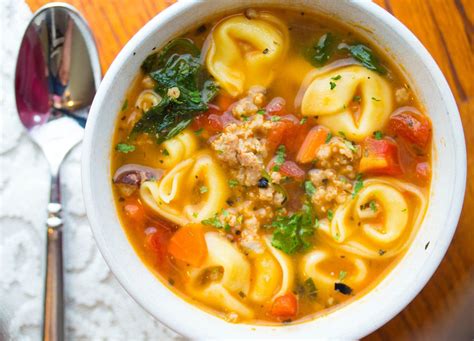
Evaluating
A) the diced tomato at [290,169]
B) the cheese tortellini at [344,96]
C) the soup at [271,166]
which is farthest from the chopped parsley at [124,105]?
the cheese tortellini at [344,96]

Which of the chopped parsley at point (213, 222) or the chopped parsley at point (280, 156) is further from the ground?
the chopped parsley at point (280, 156)

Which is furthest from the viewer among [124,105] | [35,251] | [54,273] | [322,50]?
[35,251]

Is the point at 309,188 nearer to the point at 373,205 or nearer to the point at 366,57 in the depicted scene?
the point at 373,205

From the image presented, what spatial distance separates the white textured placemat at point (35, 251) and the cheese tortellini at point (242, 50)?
93 cm

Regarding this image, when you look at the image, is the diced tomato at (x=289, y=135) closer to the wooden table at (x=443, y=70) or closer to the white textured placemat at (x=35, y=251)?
the wooden table at (x=443, y=70)

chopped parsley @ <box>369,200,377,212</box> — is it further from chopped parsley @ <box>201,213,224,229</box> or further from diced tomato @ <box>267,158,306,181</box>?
chopped parsley @ <box>201,213,224,229</box>

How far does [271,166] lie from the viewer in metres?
→ 3.49

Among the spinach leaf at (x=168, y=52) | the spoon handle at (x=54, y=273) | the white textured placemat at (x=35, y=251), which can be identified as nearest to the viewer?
the spinach leaf at (x=168, y=52)

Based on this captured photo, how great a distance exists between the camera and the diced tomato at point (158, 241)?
11.4 feet

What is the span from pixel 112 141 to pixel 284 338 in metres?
1.25

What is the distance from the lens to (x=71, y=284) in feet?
12.3

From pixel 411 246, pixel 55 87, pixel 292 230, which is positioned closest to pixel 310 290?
pixel 292 230

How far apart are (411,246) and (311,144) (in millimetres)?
707

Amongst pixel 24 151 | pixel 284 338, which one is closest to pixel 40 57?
pixel 24 151
